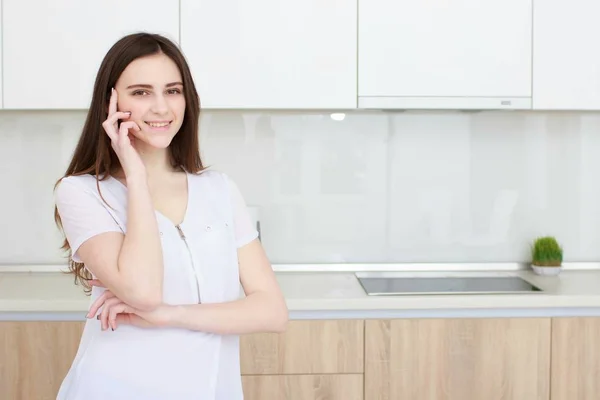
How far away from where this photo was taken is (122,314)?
145 cm

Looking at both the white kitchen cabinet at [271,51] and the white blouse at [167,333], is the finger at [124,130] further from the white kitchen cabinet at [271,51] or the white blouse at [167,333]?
the white kitchen cabinet at [271,51]

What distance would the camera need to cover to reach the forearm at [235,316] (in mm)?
1438

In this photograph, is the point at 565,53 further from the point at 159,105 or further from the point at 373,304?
the point at 159,105

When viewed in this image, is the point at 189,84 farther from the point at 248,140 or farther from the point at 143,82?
the point at 248,140

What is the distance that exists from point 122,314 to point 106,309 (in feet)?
0.16

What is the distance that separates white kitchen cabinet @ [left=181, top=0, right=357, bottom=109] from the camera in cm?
260

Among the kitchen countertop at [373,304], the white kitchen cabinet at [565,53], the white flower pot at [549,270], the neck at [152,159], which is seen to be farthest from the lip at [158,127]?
the white flower pot at [549,270]

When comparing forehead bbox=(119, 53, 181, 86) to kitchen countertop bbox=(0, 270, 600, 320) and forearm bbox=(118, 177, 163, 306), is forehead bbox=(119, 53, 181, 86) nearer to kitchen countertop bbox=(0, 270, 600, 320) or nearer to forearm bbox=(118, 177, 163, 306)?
forearm bbox=(118, 177, 163, 306)

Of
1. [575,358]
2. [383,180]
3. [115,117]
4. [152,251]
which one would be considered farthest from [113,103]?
[575,358]

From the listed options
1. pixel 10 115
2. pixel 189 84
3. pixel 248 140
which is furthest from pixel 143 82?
pixel 10 115

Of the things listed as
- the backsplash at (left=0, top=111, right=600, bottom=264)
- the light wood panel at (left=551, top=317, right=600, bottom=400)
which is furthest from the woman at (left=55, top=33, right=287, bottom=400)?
the backsplash at (left=0, top=111, right=600, bottom=264)

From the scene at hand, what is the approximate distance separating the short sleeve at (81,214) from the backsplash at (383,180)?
159 centimetres

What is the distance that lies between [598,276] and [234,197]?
1902 millimetres

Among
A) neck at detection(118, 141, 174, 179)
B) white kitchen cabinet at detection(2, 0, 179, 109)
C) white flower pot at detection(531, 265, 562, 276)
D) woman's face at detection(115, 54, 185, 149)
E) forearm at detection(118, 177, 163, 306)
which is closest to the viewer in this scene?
forearm at detection(118, 177, 163, 306)
